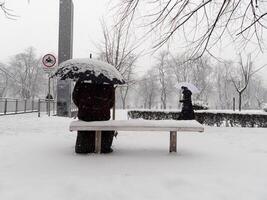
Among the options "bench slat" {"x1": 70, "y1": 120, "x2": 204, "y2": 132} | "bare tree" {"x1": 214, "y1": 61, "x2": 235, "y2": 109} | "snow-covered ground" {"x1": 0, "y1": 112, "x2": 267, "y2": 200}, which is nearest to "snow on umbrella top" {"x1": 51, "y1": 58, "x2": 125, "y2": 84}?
"bench slat" {"x1": 70, "y1": 120, "x2": 204, "y2": 132}

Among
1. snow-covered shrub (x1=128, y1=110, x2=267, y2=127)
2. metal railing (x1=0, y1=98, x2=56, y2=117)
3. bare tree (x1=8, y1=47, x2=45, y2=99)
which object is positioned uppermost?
bare tree (x1=8, y1=47, x2=45, y2=99)

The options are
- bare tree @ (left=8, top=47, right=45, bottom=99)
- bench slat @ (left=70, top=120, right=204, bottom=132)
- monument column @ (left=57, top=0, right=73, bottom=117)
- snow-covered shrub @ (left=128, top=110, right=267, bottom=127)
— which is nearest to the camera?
bench slat @ (left=70, top=120, right=204, bottom=132)

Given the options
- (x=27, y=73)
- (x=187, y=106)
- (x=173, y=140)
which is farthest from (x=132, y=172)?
(x=27, y=73)

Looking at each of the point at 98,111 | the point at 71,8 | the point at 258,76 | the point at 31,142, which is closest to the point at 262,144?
the point at 98,111

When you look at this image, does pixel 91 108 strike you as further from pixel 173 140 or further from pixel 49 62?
pixel 49 62

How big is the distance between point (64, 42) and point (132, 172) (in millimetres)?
14772

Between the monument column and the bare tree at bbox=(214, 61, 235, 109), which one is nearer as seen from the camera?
the monument column

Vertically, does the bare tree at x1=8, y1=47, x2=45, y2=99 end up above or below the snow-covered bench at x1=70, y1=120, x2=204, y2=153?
above

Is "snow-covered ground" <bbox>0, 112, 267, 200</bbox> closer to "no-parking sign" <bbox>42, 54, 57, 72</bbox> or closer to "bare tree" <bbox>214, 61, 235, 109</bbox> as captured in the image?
"no-parking sign" <bbox>42, 54, 57, 72</bbox>

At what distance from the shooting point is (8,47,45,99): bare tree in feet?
234

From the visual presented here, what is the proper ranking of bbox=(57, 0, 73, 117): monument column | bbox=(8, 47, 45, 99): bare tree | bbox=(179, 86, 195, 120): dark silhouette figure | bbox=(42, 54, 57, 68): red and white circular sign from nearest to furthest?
bbox=(179, 86, 195, 120): dark silhouette figure
bbox=(42, 54, 57, 68): red and white circular sign
bbox=(57, 0, 73, 117): monument column
bbox=(8, 47, 45, 99): bare tree

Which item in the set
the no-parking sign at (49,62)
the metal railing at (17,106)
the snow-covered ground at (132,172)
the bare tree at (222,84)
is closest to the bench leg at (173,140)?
the snow-covered ground at (132,172)

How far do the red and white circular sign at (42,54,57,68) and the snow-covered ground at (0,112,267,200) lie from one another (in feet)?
26.0

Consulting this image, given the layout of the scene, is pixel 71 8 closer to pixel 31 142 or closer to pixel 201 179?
pixel 31 142
